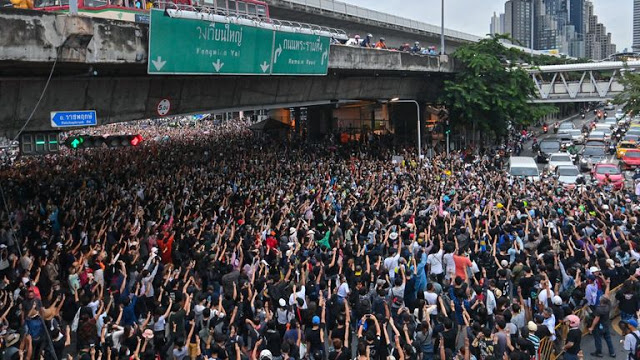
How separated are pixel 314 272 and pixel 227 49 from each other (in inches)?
330

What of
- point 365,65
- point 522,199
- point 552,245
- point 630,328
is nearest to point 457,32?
point 365,65

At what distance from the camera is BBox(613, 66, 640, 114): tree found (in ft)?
110

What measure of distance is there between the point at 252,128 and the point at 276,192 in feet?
78.5

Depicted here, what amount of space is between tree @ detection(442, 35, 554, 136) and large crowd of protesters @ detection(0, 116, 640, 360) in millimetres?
12985

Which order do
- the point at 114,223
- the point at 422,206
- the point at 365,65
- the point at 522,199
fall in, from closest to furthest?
the point at 114,223 → the point at 422,206 → the point at 522,199 → the point at 365,65

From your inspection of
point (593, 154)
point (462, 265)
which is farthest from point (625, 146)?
point (462, 265)

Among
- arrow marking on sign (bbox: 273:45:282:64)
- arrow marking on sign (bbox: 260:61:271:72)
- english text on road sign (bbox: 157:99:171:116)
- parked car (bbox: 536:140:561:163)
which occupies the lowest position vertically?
parked car (bbox: 536:140:561:163)

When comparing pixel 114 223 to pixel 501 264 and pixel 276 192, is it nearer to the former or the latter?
pixel 276 192

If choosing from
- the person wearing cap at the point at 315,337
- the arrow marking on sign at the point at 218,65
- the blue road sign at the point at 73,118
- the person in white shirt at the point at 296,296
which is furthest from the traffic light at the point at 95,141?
the person wearing cap at the point at 315,337

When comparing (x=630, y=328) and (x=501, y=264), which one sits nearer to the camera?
(x=630, y=328)

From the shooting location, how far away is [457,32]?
180ft

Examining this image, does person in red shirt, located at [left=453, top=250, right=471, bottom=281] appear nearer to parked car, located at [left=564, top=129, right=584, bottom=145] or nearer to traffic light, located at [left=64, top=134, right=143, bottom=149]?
traffic light, located at [left=64, top=134, right=143, bottom=149]

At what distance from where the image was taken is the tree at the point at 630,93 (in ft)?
110

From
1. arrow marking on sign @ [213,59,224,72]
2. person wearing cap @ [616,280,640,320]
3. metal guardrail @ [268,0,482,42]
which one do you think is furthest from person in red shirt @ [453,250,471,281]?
metal guardrail @ [268,0,482,42]
